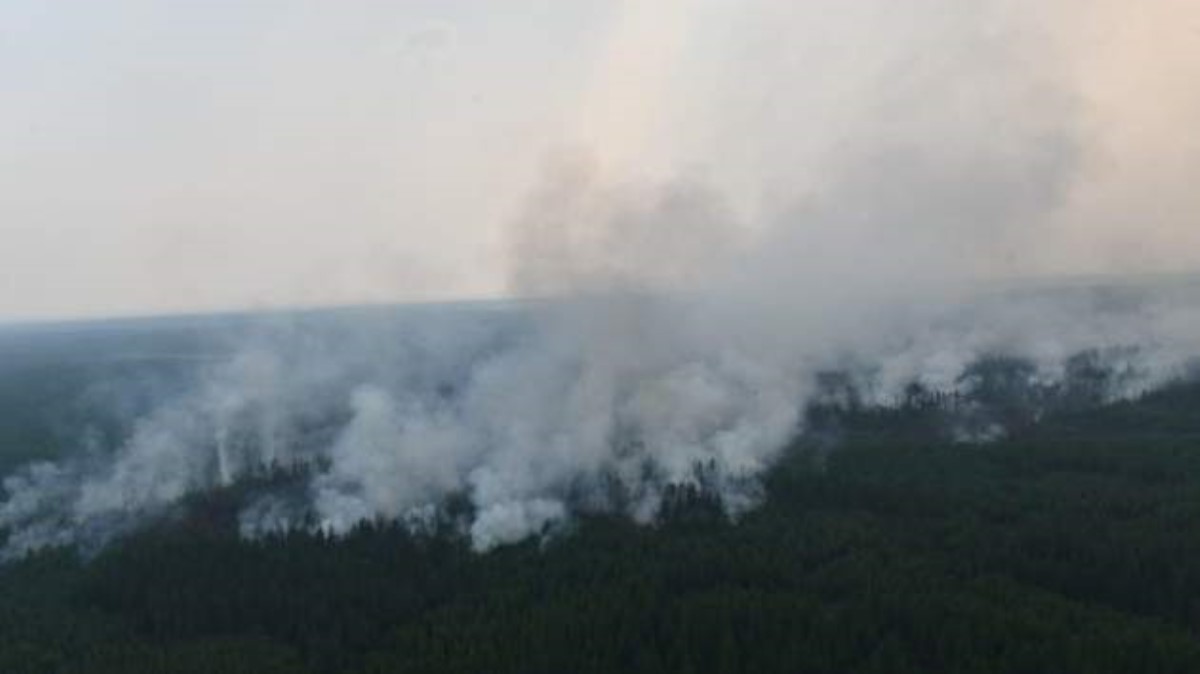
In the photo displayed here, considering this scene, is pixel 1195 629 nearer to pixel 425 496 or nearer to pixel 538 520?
pixel 538 520

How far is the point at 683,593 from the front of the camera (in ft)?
415

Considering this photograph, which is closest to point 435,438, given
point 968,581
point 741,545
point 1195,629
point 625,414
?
point 625,414

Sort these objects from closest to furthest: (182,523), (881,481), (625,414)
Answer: (182,523) → (881,481) → (625,414)

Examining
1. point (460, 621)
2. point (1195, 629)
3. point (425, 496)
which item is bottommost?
point (1195, 629)

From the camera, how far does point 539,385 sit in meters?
199

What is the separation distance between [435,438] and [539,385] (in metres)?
23.6

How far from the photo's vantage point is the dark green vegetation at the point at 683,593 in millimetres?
110438

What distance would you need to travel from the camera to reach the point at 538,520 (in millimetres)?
153125

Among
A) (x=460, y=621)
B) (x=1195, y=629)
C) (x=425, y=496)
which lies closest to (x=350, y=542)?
(x=425, y=496)

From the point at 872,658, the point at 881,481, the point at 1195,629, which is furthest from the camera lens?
the point at 881,481

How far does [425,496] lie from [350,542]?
723 inches

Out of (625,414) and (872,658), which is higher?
(625,414)

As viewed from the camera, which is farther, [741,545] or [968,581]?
[741,545]

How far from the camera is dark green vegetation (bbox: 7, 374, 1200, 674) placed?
4348 inches
